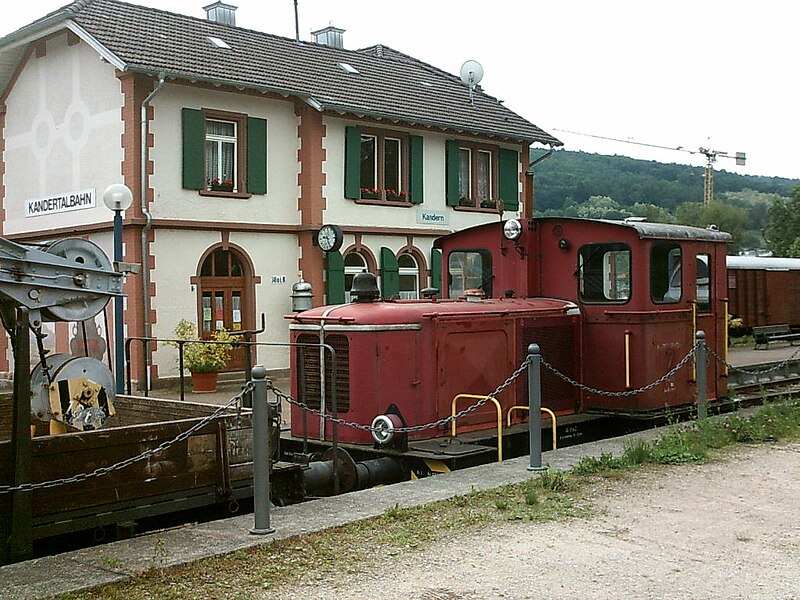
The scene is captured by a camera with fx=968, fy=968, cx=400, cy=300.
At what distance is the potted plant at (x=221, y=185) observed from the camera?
18828mm

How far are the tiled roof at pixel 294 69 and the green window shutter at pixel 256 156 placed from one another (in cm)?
78

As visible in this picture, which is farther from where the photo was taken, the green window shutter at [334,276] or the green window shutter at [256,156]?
the green window shutter at [334,276]

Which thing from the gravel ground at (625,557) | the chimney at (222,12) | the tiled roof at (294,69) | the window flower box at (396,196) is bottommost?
the gravel ground at (625,557)

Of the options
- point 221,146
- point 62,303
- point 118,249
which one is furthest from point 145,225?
point 62,303

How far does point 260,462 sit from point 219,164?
45.0 feet

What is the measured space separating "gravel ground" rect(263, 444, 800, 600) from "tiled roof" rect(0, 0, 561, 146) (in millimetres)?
13445

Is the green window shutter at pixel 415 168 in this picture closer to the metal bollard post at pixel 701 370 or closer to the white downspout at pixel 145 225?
the white downspout at pixel 145 225

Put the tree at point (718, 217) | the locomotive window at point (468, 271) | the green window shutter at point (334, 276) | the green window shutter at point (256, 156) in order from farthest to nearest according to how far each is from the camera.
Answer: the tree at point (718, 217)
the green window shutter at point (334, 276)
the green window shutter at point (256, 156)
the locomotive window at point (468, 271)

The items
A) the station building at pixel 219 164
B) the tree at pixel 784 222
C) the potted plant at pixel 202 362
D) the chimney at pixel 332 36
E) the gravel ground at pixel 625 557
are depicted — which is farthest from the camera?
the tree at pixel 784 222

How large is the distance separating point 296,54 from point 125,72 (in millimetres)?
6103

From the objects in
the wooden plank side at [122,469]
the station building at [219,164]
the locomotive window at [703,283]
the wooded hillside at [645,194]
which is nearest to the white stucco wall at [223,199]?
the station building at [219,164]

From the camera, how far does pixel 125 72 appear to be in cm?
1734

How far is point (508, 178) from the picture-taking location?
24500mm

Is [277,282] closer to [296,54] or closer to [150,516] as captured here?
[296,54]
